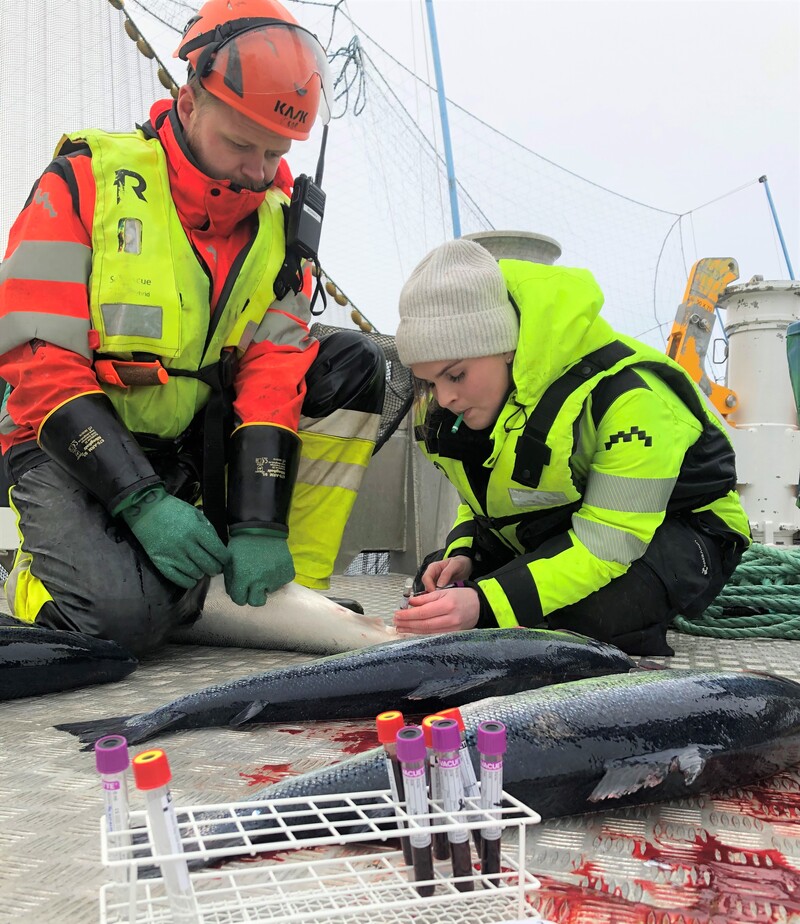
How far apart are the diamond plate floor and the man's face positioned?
185cm

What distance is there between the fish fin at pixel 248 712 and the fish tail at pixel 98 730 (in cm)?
22

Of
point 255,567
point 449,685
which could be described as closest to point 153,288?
point 255,567

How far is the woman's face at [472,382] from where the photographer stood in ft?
7.98

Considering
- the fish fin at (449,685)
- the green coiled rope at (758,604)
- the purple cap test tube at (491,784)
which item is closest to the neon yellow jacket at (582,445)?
the fish fin at (449,685)

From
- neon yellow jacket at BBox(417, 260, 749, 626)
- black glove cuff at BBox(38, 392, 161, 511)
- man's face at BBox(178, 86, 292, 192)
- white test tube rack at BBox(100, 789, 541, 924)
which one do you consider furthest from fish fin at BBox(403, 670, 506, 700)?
man's face at BBox(178, 86, 292, 192)

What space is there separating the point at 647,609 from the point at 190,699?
1.56 m

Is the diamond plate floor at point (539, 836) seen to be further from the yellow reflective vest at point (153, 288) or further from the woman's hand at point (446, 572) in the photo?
the yellow reflective vest at point (153, 288)

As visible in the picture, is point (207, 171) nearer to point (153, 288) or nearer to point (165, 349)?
point (153, 288)

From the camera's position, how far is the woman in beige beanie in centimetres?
237

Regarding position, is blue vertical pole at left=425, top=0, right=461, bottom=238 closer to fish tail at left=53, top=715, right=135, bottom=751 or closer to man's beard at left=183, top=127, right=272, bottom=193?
man's beard at left=183, top=127, right=272, bottom=193

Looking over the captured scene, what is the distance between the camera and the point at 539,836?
124 centimetres

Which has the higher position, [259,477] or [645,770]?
[259,477]

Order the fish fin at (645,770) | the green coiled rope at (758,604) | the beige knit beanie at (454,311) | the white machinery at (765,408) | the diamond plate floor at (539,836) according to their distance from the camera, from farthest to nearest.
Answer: the white machinery at (765,408)
the green coiled rope at (758,604)
the beige knit beanie at (454,311)
the fish fin at (645,770)
the diamond plate floor at (539,836)

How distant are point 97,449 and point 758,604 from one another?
2598 millimetres
